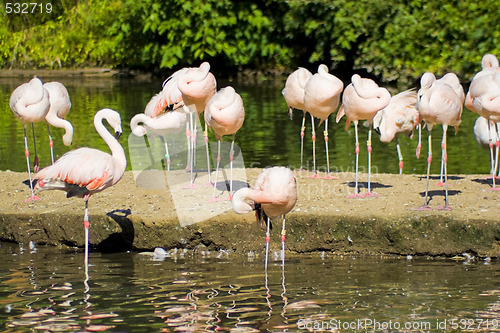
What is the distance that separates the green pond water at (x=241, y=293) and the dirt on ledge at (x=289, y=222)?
141mm

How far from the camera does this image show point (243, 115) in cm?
707

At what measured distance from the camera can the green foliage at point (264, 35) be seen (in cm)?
1698

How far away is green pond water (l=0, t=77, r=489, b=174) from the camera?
1027 centimetres

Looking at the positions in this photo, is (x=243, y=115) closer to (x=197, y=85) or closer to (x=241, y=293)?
(x=197, y=85)

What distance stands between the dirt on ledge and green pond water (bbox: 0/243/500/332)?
141 mm

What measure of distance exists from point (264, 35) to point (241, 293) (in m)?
16.5

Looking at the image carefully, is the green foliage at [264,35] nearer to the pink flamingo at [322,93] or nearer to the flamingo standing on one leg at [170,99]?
the pink flamingo at [322,93]

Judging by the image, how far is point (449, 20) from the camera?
16.8 m

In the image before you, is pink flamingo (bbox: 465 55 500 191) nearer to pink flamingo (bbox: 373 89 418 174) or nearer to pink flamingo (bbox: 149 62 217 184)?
pink flamingo (bbox: 373 89 418 174)

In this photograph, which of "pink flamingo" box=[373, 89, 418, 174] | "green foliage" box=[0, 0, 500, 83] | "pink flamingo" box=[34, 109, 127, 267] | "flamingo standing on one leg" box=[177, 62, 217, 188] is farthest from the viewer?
"green foliage" box=[0, 0, 500, 83]

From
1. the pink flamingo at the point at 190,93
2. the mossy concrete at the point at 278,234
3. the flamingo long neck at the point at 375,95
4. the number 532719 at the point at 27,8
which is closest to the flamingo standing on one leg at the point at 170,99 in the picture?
the pink flamingo at the point at 190,93

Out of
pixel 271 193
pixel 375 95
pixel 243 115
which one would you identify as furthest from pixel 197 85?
pixel 271 193

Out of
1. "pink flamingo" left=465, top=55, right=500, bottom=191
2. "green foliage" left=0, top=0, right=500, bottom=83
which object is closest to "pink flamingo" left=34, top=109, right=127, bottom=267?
"pink flamingo" left=465, top=55, right=500, bottom=191

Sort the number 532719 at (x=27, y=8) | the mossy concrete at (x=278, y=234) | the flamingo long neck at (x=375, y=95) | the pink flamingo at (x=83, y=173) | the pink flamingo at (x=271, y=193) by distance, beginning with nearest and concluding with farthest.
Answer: the pink flamingo at (x=271, y=193)
the pink flamingo at (x=83, y=173)
the mossy concrete at (x=278, y=234)
the flamingo long neck at (x=375, y=95)
the number 532719 at (x=27, y=8)
